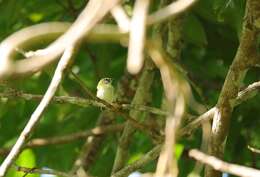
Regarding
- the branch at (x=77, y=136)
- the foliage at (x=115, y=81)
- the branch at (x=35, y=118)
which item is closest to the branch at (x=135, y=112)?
the branch at (x=77, y=136)

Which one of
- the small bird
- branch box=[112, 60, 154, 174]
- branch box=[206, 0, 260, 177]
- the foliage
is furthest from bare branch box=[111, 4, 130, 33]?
the foliage

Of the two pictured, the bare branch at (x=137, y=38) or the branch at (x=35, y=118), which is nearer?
the bare branch at (x=137, y=38)

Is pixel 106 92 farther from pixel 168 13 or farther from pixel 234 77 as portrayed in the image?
pixel 168 13

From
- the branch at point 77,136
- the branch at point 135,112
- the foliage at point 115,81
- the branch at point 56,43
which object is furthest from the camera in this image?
the foliage at point 115,81

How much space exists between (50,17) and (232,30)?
1.29 metres

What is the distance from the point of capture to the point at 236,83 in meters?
2.57

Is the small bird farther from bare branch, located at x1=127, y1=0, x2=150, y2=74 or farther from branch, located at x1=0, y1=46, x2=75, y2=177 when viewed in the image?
bare branch, located at x1=127, y1=0, x2=150, y2=74

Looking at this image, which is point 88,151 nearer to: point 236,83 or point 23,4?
point 23,4

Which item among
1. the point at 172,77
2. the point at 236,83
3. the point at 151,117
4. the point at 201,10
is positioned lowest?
the point at 172,77

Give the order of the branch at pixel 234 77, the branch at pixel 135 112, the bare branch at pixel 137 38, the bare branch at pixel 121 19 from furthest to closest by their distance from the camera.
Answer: the branch at pixel 135 112
the branch at pixel 234 77
the bare branch at pixel 121 19
the bare branch at pixel 137 38

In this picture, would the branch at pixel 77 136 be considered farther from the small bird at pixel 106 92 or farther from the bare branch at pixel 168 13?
the bare branch at pixel 168 13

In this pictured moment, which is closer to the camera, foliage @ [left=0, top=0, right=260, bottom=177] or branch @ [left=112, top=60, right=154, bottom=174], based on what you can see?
branch @ [left=112, top=60, right=154, bottom=174]

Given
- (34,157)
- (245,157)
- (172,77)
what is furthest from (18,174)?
(172,77)

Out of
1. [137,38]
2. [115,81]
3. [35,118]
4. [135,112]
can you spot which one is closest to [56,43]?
[137,38]
